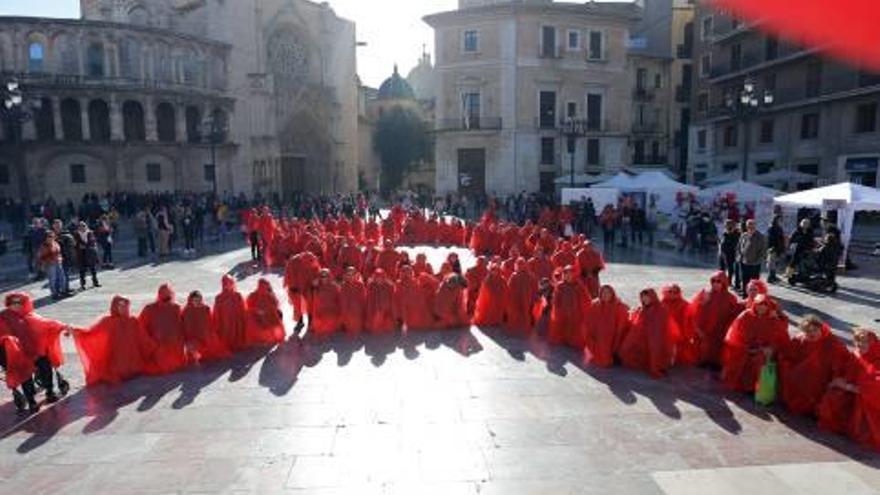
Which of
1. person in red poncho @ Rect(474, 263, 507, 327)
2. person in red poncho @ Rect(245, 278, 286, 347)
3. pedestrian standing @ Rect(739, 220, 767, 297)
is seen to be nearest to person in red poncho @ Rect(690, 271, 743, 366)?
person in red poncho @ Rect(474, 263, 507, 327)

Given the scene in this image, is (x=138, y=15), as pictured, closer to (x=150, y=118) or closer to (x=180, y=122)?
(x=180, y=122)

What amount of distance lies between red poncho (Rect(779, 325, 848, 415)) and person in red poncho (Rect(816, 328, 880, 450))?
0.10 meters

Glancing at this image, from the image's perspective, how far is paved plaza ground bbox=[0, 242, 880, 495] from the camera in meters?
5.25

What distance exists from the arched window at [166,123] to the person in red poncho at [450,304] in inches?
1371

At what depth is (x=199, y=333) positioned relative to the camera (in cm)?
840

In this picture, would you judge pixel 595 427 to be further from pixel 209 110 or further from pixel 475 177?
pixel 209 110

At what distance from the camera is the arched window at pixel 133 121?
3791 centimetres

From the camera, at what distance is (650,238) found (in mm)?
22109

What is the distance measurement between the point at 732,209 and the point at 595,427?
15448 millimetres

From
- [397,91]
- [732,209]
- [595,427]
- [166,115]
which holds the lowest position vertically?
[595,427]

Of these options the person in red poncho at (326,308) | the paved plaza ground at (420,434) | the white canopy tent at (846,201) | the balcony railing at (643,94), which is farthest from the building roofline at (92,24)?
the white canopy tent at (846,201)

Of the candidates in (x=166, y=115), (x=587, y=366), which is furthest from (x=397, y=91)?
(x=587, y=366)

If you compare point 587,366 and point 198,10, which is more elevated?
point 198,10

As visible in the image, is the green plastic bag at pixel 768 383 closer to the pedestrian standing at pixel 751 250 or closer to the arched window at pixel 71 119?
the pedestrian standing at pixel 751 250
